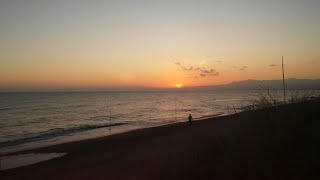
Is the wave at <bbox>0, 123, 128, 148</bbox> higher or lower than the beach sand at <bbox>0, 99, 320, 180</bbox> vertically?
lower

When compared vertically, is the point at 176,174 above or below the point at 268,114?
below

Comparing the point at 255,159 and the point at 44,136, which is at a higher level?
the point at 255,159

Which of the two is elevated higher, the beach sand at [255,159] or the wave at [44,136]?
the beach sand at [255,159]

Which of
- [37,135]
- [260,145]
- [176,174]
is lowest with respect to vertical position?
[37,135]

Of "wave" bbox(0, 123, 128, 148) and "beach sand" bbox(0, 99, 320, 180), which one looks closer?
"beach sand" bbox(0, 99, 320, 180)

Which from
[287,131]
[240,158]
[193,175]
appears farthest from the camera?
[287,131]

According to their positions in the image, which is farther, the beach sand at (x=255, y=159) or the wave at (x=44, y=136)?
the wave at (x=44, y=136)

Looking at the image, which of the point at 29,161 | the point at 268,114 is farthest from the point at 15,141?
the point at 268,114

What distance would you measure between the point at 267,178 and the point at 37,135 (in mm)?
27600

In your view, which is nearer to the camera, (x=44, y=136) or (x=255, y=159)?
(x=255, y=159)

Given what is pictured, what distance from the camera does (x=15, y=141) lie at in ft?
87.4

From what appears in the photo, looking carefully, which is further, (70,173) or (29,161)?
(29,161)

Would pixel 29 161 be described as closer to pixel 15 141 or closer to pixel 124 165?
pixel 124 165

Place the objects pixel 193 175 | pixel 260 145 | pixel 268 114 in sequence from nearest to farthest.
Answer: pixel 193 175 < pixel 260 145 < pixel 268 114
